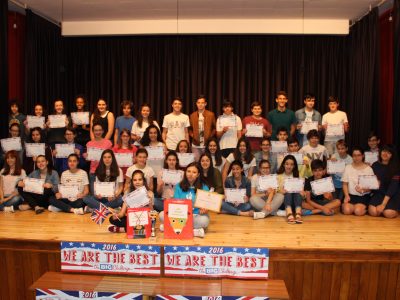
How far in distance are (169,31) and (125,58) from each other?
1320 mm

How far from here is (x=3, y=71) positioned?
19.5 feet

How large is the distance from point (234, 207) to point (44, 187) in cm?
226

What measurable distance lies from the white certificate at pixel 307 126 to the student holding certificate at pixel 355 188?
2.23ft

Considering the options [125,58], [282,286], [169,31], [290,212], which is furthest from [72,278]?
[125,58]

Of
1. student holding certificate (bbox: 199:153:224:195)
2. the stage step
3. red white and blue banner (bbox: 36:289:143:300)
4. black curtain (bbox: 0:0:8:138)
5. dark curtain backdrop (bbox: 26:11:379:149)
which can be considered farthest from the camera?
dark curtain backdrop (bbox: 26:11:379:149)

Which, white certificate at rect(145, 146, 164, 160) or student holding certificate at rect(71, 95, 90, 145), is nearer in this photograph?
white certificate at rect(145, 146, 164, 160)

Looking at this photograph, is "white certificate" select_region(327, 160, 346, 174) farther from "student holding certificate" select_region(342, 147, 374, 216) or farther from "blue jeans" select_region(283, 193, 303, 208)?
"blue jeans" select_region(283, 193, 303, 208)

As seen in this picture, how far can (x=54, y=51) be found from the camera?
7656 millimetres

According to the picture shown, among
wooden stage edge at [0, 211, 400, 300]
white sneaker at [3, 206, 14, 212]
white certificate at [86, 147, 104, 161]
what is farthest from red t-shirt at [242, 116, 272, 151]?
white sneaker at [3, 206, 14, 212]

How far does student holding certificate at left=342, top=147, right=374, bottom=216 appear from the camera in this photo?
5184mm

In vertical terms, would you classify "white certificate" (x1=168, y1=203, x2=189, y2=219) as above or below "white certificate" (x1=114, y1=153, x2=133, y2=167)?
below

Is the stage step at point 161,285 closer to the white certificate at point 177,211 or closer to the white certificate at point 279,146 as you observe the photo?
the white certificate at point 177,211

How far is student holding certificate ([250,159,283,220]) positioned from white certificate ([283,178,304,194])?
0.14 metres

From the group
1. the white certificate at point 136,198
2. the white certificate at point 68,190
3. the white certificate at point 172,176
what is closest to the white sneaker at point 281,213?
the white certificate at point 172,176
